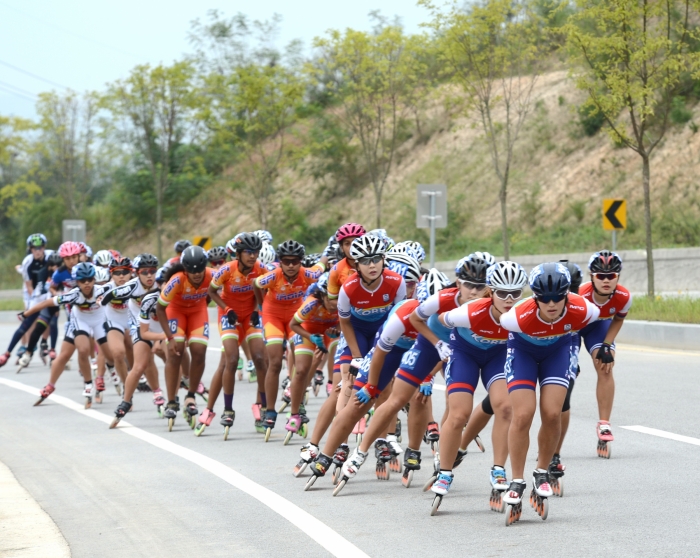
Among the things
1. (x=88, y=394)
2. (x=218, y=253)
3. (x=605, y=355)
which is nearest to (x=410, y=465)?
(x=605, y=355)

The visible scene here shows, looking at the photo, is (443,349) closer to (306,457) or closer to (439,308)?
(439,308)

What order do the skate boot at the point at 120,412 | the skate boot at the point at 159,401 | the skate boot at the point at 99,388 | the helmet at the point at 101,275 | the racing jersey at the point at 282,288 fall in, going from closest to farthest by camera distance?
the racing jersey at the point at 282,288
the skate boot at the point at 120,412
the skate boot at the point at 159,401
the skate boot at the point at 99,388
the helmet at the point at 101,275

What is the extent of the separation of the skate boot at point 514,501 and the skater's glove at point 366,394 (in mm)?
1713

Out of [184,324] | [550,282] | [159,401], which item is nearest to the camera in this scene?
[550,282]

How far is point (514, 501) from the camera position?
7375 millimetres

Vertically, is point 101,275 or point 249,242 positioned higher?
point 249,242

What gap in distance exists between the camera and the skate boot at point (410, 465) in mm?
9055

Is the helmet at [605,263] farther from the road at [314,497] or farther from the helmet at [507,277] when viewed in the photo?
the helmet at [507,277]

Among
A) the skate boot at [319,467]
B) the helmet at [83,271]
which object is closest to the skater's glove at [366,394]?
the skate boot at [319,467]

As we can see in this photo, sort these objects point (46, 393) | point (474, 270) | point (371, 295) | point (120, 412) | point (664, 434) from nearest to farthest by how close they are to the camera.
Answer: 1. point (474, 270)
2. point (371, 295)
3. point (664, 434)
4. point (120, 412)
5. point (46, 393)

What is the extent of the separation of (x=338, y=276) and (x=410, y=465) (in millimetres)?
2448

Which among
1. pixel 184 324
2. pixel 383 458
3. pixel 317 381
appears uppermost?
pixel 184 324

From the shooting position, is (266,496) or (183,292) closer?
(266,496)

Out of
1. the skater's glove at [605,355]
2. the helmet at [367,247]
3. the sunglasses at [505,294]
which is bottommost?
the skater's glove at [605,355]
